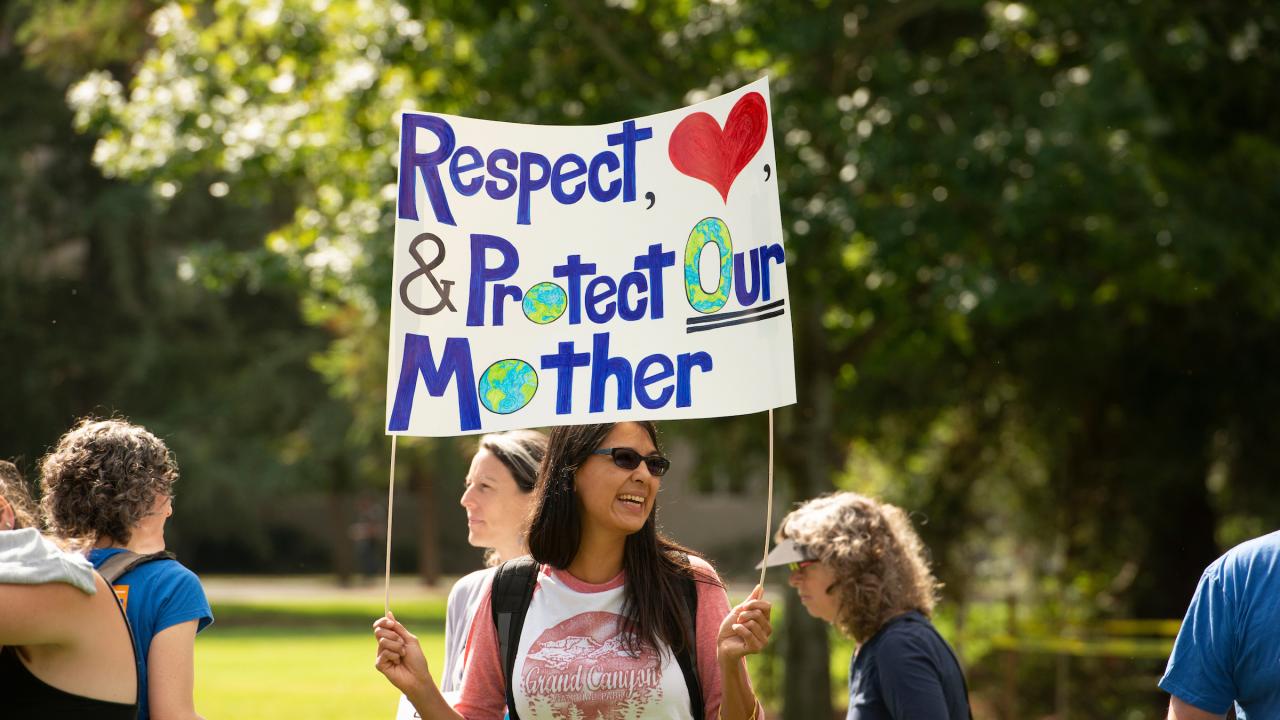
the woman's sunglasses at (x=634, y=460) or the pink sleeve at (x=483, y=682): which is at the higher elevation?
the woman's sunglasses at (x=634, y=460)

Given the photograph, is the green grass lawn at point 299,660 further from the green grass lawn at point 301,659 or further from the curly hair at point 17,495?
the curly hair at point 17,495

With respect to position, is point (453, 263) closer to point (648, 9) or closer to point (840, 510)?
point (840, 510)

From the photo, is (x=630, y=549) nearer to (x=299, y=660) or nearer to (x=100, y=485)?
(x=100, y=485)

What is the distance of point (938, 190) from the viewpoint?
1067 centimetres

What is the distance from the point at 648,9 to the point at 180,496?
20218mm

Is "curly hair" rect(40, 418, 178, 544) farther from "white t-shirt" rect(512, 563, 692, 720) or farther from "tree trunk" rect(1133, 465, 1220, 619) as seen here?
"tree trunk" rect(1133, 465, 1220, 619)

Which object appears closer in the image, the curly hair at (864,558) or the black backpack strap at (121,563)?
the black backpack strap at (121,563)

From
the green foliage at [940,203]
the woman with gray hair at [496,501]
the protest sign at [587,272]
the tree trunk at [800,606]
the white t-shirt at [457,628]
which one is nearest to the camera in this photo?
the protest sign at [587,272]

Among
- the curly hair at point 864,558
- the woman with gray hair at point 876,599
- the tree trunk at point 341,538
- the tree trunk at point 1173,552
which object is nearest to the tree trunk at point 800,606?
the tree trunk at point 1173,552

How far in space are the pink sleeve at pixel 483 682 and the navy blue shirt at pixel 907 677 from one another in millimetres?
1069

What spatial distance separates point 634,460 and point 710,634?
46 cm

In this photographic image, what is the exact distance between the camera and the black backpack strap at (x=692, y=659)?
11.9 ft

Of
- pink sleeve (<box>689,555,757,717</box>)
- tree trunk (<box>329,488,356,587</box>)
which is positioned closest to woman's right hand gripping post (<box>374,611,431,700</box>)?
pink sleeve (<box>689,555,757,717</box>)

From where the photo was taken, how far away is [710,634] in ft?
12.1
